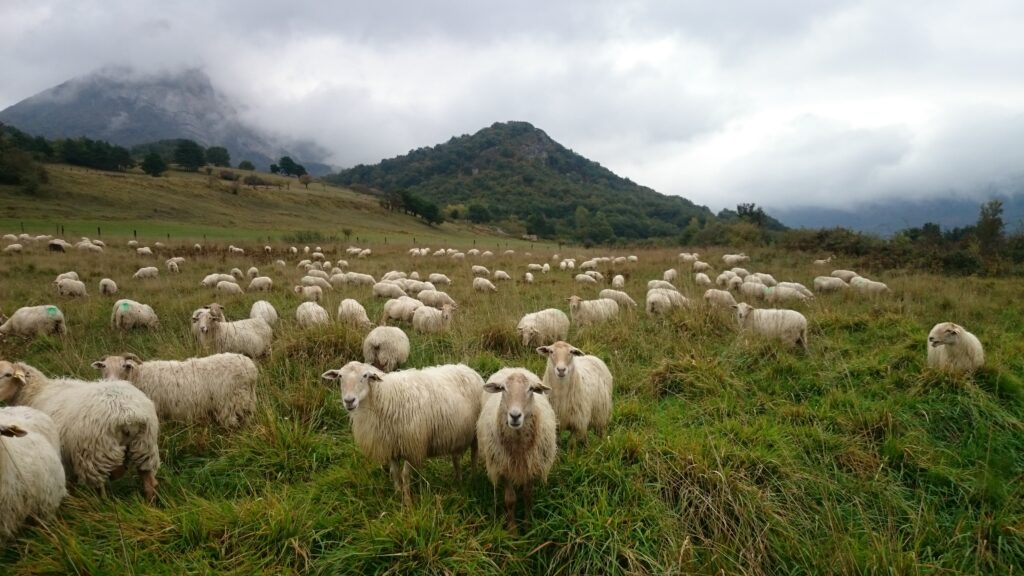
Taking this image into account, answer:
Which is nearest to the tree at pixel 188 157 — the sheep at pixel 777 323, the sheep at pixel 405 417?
the sheep at pixel 405 417

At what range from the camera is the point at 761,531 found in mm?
3480

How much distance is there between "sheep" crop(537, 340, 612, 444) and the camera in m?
5.10

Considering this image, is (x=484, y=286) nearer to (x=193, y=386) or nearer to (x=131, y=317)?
(x=131, y=317)

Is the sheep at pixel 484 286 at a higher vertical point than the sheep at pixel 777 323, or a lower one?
lower

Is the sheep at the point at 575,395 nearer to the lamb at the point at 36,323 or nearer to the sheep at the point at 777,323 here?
the sheep at the point at 777,323

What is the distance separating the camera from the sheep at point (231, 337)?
27.0ft

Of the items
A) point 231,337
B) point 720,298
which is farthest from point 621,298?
point 231,337

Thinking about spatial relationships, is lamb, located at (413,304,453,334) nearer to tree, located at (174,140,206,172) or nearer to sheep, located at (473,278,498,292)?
sheep, located at (473,278,498,292)

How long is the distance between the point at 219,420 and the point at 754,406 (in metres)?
7.16

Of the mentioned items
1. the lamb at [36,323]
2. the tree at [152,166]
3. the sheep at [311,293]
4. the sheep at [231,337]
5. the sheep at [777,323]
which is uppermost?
the tree at [152,166]

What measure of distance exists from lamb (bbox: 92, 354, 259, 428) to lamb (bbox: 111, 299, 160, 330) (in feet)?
19.3

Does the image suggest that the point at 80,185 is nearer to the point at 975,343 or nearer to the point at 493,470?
the point at 493,470

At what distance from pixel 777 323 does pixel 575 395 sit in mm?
6391

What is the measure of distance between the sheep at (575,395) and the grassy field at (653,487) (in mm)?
251
